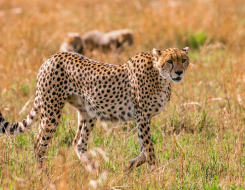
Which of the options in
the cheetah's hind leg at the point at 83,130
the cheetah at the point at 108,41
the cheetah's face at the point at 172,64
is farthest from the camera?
the cheetah at the point at 108,41

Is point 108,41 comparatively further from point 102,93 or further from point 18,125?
point 18,125

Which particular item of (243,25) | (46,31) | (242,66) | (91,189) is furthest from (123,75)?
(243,25)

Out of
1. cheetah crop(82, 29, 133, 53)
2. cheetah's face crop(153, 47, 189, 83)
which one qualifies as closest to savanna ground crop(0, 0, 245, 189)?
cheetah crop(82, 29, 133, 53)

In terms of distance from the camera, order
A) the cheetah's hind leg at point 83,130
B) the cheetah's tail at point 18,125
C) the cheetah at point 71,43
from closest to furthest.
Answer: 1. the cheetah's tail at point 18,125
2. the cheetah's hind leg at point 83,130
3. the cheetah at point 71,43

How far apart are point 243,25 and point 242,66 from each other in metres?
4.03

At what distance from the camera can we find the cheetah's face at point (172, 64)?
351 cm

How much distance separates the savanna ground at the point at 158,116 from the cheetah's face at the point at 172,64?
0.54 meters

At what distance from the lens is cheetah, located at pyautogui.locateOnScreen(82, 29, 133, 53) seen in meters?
8.19

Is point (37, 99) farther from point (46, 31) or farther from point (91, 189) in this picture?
point (46, 31)

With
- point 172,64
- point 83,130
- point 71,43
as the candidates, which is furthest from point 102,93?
point 71,43

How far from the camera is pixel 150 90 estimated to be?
3.78 m

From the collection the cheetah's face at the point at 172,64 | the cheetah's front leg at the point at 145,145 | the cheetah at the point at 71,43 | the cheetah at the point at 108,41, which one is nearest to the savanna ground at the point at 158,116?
the cheetah's front leg at the point at 145,145

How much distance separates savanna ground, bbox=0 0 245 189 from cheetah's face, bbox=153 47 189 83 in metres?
0.54

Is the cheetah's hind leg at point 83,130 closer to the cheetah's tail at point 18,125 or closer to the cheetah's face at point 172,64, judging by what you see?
the cheetah's tail at point 18,125
